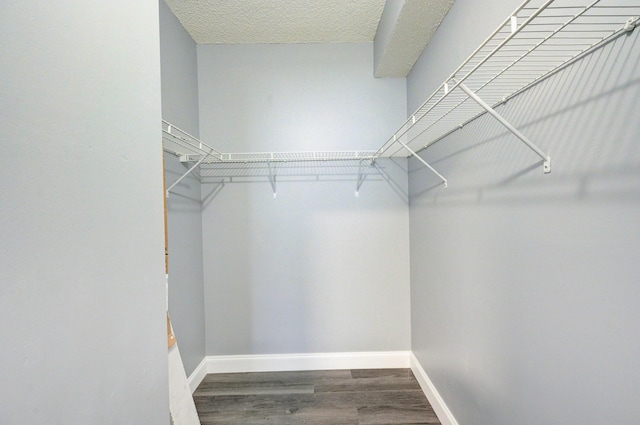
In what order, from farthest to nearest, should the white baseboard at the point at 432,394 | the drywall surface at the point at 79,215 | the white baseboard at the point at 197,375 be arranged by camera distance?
the white baseboard at the point at 197,375 < the white baseboard at the point at 432,394 < the drywall surface at the point at 79,215

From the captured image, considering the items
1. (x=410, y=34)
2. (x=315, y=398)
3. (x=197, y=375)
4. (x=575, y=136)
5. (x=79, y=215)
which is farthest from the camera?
(x=197, y=375)

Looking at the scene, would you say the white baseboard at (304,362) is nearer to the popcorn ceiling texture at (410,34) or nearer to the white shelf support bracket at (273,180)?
the white shelf support bracket at (273,180)

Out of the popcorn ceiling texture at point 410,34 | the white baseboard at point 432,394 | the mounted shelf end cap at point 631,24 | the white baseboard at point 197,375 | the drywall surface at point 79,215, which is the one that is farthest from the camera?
the white baseboard at point 197,375

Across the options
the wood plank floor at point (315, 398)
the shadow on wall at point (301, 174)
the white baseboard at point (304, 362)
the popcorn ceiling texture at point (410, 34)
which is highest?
the popcorn ceiling texture at point (410, 34)

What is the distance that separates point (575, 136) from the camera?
2.40 ft

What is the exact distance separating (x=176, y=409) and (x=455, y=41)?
2.14 metres

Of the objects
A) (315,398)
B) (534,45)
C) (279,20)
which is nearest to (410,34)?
(279,20)

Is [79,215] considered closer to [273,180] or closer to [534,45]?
[534,45]

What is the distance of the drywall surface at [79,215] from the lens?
1.34 feet

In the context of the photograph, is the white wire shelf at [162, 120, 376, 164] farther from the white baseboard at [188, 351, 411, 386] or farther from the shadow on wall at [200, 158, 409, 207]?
the white baseboard at [188, 351, 411, 386]

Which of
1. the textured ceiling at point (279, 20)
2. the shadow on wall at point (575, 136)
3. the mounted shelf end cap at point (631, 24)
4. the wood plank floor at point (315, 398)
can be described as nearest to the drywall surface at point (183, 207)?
Answer: the textured ceiling at point (279, 20)

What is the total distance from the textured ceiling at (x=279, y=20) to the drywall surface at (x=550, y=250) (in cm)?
65

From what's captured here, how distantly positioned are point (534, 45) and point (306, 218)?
1.62 meters

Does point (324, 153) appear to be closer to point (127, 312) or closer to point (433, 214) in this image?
point (433, 214)
